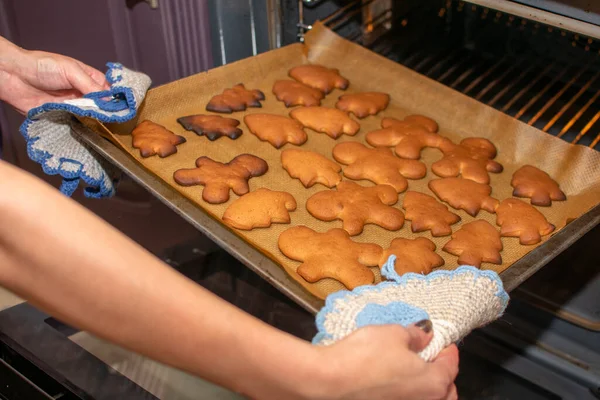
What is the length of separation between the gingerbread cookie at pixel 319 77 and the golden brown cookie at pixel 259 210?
A: 1.52 ft

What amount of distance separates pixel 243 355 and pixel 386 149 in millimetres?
904

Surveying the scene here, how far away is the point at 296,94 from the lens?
5.27 feet

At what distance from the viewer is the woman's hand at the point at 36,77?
1333mm

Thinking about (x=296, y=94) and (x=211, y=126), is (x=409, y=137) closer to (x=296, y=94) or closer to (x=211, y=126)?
(x=296, y=94)

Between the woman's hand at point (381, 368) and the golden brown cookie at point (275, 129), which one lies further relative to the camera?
A: the golden brown cookie at point (275, 129)

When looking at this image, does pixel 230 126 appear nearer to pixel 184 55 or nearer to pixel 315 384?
pixel 184 55

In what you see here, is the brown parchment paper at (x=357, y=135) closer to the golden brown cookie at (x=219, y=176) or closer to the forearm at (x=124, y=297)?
the golden brown cookie at (x=219, y=176)

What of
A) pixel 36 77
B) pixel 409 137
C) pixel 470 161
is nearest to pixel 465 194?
pixel 470 161

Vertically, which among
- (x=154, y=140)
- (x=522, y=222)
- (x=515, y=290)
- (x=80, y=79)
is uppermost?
(x=80, y=79)

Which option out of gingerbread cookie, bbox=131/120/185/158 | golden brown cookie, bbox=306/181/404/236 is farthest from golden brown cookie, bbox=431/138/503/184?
gingerbread cookie, bbox=131/120/185/158

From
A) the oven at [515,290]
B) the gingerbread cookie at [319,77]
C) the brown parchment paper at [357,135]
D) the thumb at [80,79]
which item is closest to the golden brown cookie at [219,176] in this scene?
the brown parchment paper at [357,135]

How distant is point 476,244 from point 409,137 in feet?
1.24

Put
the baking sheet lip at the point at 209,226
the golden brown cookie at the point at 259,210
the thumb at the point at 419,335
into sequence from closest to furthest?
the thumb at the point at 419,335
the baking sheet lip at the point at 209,226
the golden brown cookie at the point at 259,210

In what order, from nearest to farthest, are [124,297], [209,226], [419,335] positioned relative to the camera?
[124,297], [419,335], [209,226]
